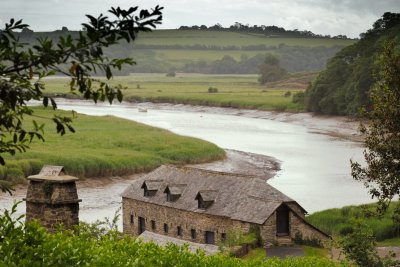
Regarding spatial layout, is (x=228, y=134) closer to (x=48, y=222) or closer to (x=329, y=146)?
(x=329, y=146)

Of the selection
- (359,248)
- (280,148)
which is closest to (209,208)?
(359,248)

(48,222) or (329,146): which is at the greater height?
(48,222)

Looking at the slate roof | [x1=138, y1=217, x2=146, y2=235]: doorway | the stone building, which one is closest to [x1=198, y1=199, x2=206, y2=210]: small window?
the stone building

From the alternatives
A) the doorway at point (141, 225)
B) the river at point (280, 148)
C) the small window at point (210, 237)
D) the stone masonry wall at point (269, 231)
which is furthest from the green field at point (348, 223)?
the doorway at point (141, 225)

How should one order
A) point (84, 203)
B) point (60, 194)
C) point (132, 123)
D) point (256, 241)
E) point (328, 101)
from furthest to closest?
point (328, 101)
point (132, 123)
point (84, 203)
point (256, 241)
point (60, 194)

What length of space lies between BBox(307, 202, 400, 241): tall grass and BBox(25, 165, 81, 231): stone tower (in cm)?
2393

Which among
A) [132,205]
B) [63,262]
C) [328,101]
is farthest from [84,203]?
[328,101]

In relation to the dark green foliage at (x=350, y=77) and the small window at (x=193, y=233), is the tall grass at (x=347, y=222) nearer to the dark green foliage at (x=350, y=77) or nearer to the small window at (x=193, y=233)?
the small window at (x=193, y=233)

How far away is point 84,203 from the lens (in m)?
63.4

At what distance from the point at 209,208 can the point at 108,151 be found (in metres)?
38.9

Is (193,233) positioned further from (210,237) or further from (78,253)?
(78,253)

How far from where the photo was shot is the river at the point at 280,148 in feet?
214

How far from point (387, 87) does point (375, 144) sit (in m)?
2.33

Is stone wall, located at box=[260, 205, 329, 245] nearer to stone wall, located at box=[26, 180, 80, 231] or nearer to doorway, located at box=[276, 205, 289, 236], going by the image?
doorway, located at box=[276, 205, 289, 236]
